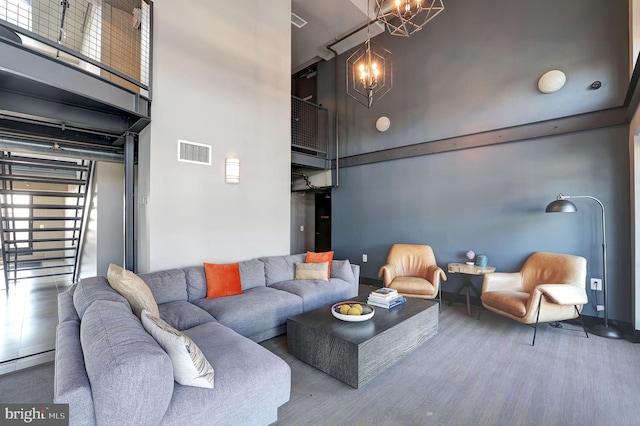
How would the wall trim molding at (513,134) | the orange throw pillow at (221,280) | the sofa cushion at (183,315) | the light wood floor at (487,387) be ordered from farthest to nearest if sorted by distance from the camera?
1. the wall trim molding at (513,134)
2. the orange throw pillow at (221,280)
3. the sofa cushion at (183,315)
4. the light wood floor at (487,387)

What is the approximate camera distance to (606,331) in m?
3.24

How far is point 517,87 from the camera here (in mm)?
4059

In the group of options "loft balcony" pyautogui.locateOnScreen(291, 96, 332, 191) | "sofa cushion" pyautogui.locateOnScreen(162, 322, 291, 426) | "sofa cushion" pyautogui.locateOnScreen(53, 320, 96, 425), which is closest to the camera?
"sofa cushion" pyautogui.locateOnScreen(53, 320, 96, 425)

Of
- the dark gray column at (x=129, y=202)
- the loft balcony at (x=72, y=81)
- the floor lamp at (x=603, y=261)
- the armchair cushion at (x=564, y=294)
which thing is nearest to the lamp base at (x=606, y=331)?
the floor lamp at (x=603, y=261)

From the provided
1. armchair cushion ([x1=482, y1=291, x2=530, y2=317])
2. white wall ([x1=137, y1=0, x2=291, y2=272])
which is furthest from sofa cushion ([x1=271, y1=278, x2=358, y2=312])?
armchair cushion ([x1=482, y1=291, x2=530, y2=317])

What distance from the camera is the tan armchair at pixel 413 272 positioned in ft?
13.0

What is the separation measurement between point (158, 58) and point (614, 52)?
536 centimetres

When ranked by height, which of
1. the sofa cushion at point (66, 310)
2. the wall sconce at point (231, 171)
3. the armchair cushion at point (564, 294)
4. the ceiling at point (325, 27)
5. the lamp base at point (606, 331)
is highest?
the ceiling at point (325, 27)

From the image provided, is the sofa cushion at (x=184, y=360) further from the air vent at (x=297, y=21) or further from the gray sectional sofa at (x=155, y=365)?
the air vent at (x=297, y=21)

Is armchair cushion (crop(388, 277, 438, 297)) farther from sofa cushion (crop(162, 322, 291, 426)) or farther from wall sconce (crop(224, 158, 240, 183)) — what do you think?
wall sconce (crop(224, 158, 240, 183))

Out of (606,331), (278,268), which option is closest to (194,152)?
(278,268)

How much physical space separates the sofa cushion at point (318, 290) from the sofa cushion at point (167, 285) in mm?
1145

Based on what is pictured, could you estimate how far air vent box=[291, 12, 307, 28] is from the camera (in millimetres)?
5146

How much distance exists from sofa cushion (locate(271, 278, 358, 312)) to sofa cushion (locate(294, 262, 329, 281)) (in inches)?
4.6
